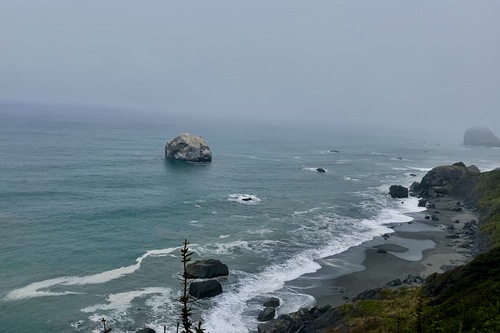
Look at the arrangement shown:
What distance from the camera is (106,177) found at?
380ft

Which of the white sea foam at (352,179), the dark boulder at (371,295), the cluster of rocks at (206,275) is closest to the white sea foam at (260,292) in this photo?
the cluster of rocks at (206,275)

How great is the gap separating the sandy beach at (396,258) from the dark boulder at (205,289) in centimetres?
1407

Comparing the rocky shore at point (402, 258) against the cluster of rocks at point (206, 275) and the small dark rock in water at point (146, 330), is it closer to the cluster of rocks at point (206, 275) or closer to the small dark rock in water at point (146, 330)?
the cluster of rocks at point (206, 275)

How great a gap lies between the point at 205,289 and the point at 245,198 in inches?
2048

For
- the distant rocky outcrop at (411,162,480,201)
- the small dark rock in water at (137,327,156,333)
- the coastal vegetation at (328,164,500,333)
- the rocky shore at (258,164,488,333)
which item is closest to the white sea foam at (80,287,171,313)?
the small dark rock in water at (137,327,156,333)

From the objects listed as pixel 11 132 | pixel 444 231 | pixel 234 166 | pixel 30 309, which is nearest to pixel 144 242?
pixel 30 309

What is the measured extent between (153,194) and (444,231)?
7195 centimetres

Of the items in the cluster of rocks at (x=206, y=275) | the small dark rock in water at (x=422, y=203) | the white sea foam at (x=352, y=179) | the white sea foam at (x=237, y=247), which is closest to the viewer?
the cluster of rocks at (x=206, y=275)

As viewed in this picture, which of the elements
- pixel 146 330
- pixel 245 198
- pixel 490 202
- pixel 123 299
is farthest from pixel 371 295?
pixel 490 202

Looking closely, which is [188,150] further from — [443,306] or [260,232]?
[443,306]

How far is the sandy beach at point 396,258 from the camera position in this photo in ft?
197

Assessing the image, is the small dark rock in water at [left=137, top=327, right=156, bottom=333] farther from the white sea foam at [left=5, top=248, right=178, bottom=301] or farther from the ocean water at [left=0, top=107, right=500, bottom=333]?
the white sea foam at [left=5, top=248, right=178, bottom=301]

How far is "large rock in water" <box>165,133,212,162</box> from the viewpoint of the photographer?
152 meters

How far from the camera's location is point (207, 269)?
194ft
